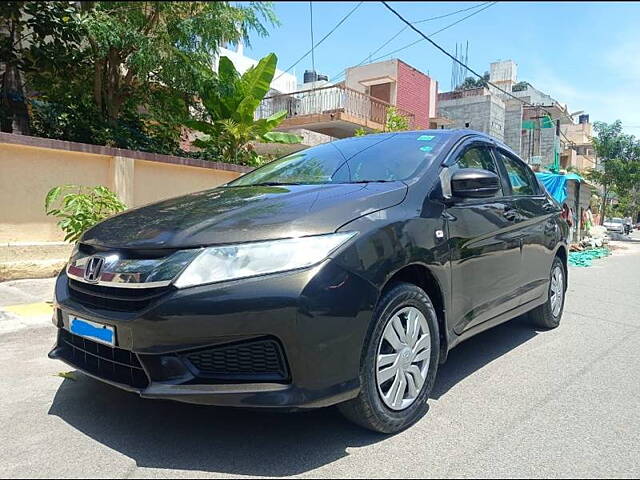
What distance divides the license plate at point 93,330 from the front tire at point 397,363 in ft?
3.69

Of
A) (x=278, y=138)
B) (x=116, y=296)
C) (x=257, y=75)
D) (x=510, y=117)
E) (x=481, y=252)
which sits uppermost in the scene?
(x=510, y=117)

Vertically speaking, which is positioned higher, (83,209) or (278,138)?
(278,138)

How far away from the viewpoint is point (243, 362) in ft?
7.46

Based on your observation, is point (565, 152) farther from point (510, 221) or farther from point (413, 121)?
point (510, 221)

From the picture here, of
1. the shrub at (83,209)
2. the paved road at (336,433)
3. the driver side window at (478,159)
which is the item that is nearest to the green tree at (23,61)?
the shrub at (83,209)

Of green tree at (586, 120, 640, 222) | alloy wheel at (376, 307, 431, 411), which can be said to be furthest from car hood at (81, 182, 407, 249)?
green tree at (586, 120, 640, 222)

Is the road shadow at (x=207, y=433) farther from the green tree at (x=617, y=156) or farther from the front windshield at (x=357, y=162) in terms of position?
the green tree at (x=617, y=156)

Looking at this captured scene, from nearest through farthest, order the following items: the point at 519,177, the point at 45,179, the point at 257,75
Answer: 1. the point at 519,177
2. the point at 45,179
3. the point at 257,75

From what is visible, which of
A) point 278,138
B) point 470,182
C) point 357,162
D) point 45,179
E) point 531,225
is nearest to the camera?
point 470,182

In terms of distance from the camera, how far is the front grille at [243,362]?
7.38ft

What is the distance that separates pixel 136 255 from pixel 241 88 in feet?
26.3

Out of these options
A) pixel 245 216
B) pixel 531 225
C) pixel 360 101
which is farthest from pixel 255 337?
pixel 360 101

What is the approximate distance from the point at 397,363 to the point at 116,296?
1402 millimetres

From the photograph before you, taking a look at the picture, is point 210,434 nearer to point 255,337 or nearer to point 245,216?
point 255,337
